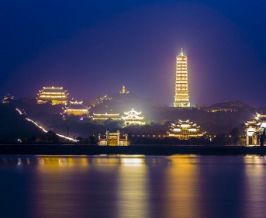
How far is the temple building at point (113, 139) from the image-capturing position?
10006 centimetres

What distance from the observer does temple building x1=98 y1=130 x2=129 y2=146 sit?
10006 centimetres

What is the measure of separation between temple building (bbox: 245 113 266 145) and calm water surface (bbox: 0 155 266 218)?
50761 millimetres

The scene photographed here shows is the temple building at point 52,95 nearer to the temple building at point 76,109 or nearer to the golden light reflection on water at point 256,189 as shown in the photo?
the temple building at point 76,109

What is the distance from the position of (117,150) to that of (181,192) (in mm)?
52075

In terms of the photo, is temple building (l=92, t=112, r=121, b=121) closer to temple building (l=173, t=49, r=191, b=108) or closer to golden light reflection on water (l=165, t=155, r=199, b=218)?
temple building (l=173, t=49, r=191, b=108)

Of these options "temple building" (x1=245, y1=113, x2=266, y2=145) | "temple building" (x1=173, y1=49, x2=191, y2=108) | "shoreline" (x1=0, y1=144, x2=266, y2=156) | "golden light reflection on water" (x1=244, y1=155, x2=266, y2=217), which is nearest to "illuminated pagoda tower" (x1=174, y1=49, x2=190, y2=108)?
"temple building" (x1=173, y1=49, x2=191, y2=108)

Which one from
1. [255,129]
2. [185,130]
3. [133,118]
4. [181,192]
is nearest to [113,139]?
[185,130]

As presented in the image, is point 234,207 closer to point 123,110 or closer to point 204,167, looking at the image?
point 204,167

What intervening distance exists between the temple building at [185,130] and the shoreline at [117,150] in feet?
66.9

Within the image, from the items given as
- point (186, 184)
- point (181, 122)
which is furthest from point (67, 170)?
point (181, 122)

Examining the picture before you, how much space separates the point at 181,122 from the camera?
11550 centimetres

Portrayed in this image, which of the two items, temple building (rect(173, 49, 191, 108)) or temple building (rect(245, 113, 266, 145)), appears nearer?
temple building (rect(245, 113, 266, 145))

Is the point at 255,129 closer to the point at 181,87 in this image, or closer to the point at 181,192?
the point at 181,87

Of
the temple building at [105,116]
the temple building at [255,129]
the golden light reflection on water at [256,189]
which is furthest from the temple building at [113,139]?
the golden light reflection on water at [256,189]
